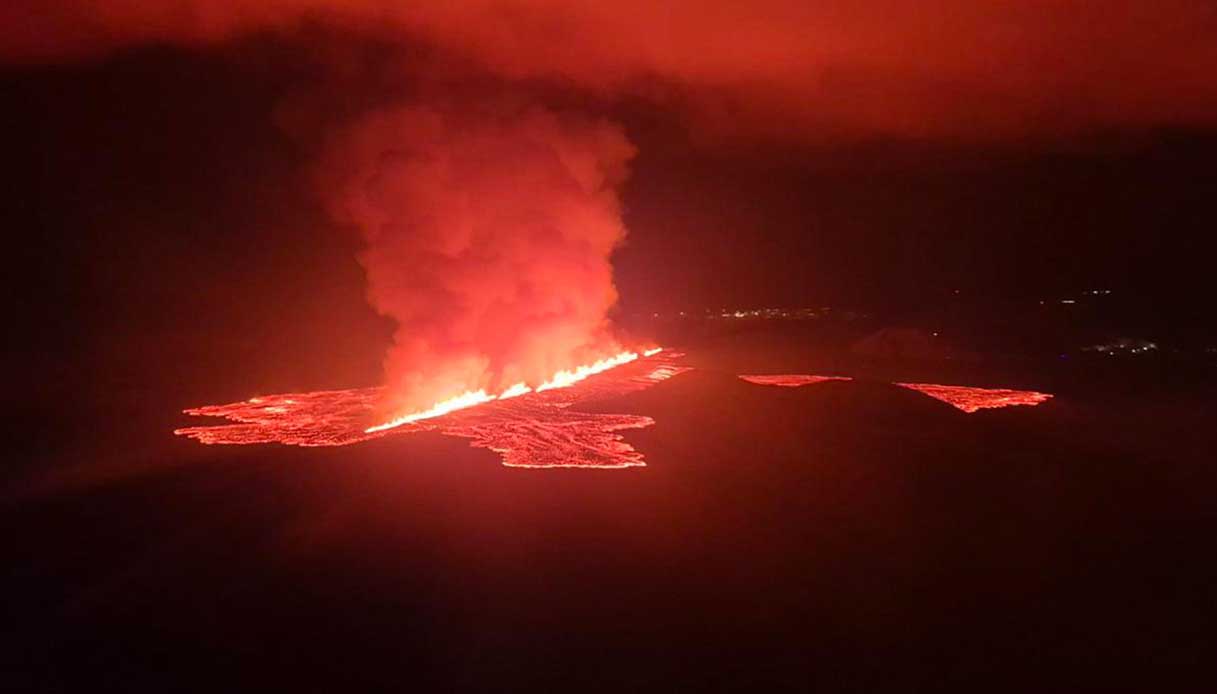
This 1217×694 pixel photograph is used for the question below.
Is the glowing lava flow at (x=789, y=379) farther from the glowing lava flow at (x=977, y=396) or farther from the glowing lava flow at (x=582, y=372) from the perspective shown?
the glowing lava flow at (x=582, y=372)

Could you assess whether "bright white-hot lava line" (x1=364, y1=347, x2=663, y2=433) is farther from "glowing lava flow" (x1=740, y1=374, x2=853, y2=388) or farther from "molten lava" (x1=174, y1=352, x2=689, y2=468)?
"glowing lava flow" (x1=740, y1=374, x2=853, y2=388)

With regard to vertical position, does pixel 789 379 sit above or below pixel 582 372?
below

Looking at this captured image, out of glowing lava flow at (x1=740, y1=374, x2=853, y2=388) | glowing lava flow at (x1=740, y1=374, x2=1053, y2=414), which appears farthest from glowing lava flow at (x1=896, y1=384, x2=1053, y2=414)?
glowing lava flow at (x1=740, y1=374, x2=853, y2=388)

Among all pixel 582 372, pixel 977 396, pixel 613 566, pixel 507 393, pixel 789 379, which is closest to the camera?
pixel 613 566

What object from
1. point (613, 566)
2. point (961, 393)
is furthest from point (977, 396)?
point (613, 566)

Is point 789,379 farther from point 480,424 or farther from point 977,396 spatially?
point 480,424

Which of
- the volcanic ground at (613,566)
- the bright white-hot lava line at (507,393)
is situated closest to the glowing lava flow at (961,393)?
the bright white-hot lava line at (507,393)

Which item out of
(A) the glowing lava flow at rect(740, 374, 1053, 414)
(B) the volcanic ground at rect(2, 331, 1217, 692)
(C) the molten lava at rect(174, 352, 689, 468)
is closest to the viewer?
(B) the volcanic ground at rect(2, 331, 1217, 692)

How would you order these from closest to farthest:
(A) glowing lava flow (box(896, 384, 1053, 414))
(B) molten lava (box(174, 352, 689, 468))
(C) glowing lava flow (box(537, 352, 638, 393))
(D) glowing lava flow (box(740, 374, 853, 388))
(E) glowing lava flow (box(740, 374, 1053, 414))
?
1. (B) molten lava (box(174, 352, 689, 468))
2. (A) glowing lava flow (box(896, 384, 1053, 414))
3. (E) glowing lava flow (box(740, 374, 1053, 414))
4. (C) glowing lava flow (box(537, 352, 638, 393))
5. (D) glowing lava flow (box(740, 374, 853, 388))
